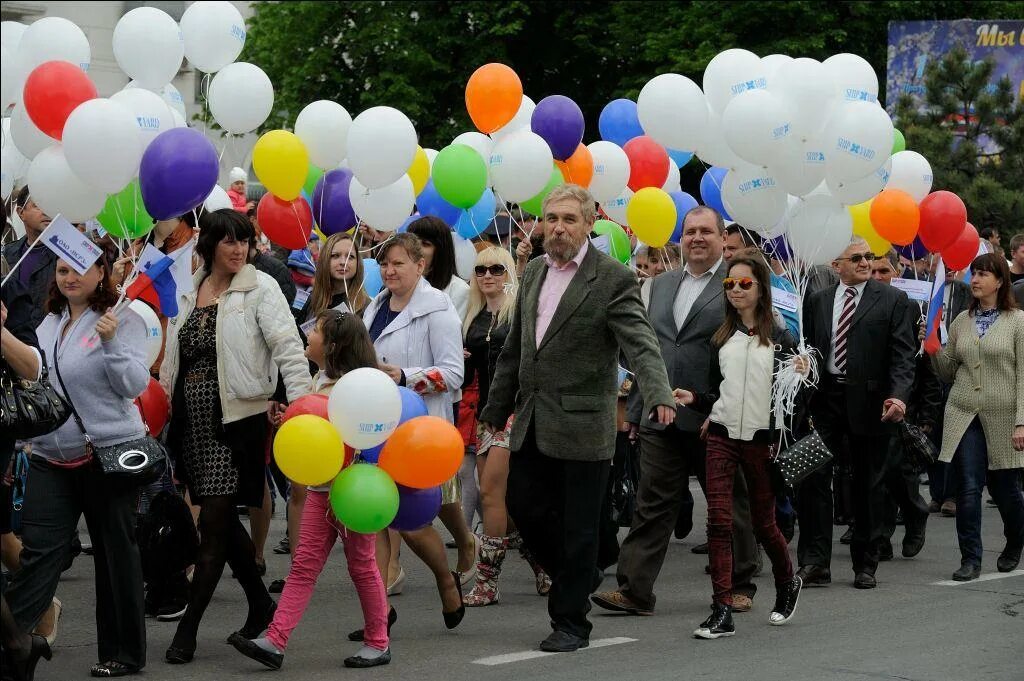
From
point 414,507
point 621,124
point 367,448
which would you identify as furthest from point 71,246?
point 621,124

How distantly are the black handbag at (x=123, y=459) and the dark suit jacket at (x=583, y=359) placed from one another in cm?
175

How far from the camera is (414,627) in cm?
795

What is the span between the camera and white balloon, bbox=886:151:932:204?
34.5 ft

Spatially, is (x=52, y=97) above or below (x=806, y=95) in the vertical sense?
below

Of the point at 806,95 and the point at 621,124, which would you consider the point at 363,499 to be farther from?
the point at 621,124

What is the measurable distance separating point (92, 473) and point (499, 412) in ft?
6.68

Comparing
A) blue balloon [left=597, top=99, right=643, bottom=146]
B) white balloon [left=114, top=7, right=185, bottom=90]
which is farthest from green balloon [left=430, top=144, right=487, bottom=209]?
blue balloon [left=597, top=99, right=643, bottom=146]

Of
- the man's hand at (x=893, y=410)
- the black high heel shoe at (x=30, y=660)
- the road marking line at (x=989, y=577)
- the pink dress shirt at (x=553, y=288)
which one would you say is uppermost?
the pink dress shirt at (x=553, y=288)

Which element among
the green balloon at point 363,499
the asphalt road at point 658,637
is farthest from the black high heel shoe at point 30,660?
the green balloon at point 363,499

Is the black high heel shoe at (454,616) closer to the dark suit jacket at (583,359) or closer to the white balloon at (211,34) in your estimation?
the dark suit jacket at (583,359)

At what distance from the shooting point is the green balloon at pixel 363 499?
22.0ft

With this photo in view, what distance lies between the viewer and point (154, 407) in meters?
7.64

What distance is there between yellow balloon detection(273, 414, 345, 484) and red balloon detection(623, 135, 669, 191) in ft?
17.5

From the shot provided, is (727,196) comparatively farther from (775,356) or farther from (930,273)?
(930,273)
